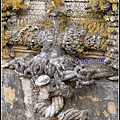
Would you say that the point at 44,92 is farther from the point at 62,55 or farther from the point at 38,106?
the point at 62,55

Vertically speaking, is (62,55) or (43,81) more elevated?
(62,55)

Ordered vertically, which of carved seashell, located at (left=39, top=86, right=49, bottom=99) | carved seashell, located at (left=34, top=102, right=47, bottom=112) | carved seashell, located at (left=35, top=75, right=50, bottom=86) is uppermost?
carved seashell, located at (left=35, top=75, right=50, bottom=86)

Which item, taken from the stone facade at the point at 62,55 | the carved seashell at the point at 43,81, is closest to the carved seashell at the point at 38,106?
the stone facade at the point at 62,55

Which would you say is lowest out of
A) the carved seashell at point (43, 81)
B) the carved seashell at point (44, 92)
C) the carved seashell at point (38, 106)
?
the carved seashell at point (38, 106)

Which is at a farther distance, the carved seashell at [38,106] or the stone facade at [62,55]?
the carved seashell at [38,106]

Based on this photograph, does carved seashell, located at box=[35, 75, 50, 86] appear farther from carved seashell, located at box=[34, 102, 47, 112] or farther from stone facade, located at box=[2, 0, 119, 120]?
carved seashell, located at box=[34, 102, 47, 112]

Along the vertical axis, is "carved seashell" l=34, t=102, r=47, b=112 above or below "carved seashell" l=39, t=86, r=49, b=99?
below

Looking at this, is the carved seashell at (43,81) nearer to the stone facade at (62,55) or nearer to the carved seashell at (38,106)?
the stone facade at (62,55)

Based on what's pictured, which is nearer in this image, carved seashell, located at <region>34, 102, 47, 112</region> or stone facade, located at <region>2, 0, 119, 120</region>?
stone facade, located at <region>2, 0, 119, 120</region>

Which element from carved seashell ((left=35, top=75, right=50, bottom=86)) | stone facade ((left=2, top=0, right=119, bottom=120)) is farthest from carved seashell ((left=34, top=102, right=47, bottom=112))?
carved seashell ((left=35, top=75, right=50, bottom=86))

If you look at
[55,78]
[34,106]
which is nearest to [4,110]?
[34,106]

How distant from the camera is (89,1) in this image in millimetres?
2596

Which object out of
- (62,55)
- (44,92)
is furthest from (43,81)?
(62,55)

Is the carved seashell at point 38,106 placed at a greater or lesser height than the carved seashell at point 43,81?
lesser
